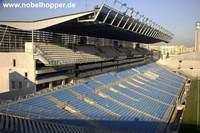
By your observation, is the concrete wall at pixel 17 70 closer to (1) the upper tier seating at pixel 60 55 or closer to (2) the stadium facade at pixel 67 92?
(2) the stadium facade at pixel 67 92

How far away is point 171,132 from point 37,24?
29.2 ft

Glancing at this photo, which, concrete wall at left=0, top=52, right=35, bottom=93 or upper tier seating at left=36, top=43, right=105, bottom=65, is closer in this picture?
concrete wall at left=0, top=52, right=35, bottom=93

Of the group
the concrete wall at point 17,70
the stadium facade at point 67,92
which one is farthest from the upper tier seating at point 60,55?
the concrete wall at point 17,70

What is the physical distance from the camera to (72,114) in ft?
32.3

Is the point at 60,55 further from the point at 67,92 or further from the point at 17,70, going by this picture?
the point at 67,92

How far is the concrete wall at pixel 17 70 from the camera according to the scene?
13.8 m

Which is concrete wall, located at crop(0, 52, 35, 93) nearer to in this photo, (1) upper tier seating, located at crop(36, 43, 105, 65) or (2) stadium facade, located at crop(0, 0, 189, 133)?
(2) stadium facade, located at crop(0, 0, 189, 133)

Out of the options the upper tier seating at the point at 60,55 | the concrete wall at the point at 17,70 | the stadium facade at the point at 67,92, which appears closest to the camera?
the stadium facade at the point at 67,92

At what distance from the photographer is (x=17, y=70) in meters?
14.2

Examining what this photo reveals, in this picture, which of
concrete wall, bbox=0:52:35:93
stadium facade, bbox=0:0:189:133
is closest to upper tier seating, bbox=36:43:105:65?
stadium facade, bbox=0:0:189:133

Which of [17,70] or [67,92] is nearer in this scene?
[67,92]

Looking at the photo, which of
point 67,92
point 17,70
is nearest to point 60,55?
point 17,70

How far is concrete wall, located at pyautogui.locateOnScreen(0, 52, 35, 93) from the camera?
13.8 metres

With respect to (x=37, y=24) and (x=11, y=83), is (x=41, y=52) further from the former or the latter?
(x=11, y=83)
